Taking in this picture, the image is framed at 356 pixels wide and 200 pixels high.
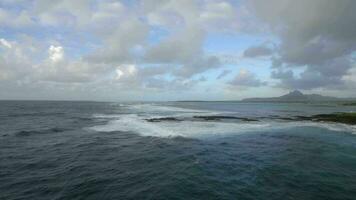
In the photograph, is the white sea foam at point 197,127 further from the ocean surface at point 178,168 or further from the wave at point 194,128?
the ocean surface at point 178,168

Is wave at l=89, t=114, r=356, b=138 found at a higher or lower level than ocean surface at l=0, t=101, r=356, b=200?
higher

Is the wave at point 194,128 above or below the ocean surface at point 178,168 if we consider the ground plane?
above

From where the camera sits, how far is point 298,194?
38.5 feet

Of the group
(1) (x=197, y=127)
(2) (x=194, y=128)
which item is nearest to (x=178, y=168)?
(2) (x=194, y=128)

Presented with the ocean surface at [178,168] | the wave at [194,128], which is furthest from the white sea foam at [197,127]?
the ocean surface at [178,168]

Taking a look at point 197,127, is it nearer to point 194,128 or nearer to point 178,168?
point 194,128

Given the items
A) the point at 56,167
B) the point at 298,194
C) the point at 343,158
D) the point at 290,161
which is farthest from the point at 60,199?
the point at 343,158

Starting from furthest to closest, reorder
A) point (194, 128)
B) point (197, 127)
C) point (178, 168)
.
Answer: point (197, 127) → point (194, 128) → point (178, 168)

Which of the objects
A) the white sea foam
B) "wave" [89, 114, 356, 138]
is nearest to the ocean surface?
"wave" [89, 114, 356, 138]

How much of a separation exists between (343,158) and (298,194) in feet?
30.7

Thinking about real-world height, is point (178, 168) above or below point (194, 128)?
below

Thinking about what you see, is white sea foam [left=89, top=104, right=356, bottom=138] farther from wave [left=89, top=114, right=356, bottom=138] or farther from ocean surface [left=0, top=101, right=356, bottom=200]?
ocean surface [left=0, top=101, right=356, bottom=200]

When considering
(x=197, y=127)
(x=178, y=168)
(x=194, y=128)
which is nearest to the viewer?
(x=178, y=168)

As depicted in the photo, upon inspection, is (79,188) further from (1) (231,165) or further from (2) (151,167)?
(1) (231,165)
